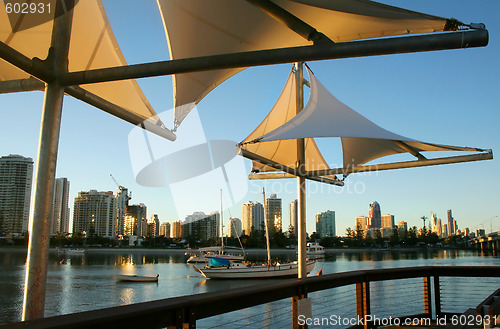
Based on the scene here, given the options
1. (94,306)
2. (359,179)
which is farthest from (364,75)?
(94,306)

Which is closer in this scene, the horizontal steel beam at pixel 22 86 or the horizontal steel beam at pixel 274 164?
the horizontal steel beam at pixel 22 86

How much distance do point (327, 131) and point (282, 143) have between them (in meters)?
4.61

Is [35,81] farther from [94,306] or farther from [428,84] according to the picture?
[94,306]

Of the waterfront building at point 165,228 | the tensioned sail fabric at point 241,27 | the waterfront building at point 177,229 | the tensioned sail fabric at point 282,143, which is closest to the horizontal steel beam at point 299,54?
the tensioned sail fabric at point 241,27

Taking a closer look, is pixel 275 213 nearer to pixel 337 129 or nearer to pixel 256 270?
pixel 256 270

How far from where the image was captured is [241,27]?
582cm

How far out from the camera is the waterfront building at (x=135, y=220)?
107m

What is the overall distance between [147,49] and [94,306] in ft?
50.2

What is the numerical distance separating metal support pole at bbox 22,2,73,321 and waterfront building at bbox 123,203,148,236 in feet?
349

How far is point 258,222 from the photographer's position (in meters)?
96.4

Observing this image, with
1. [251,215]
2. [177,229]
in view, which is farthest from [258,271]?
[177,229]

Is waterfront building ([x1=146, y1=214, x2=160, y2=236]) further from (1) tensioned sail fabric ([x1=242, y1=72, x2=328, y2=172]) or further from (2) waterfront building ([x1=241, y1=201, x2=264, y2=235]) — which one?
(1) tensioned sail fabric ([x1=242, y1=72, x2=328, y2=172])

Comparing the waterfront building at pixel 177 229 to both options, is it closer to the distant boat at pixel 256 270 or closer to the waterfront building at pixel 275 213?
the waterfront building at pixel 275 213

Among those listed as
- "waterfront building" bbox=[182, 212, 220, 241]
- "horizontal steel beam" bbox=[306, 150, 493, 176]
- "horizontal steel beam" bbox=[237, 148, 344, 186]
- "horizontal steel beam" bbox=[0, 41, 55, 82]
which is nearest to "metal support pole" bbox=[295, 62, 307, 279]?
"horizontal steel beam" bbox=[237, 148, 344, 186]
